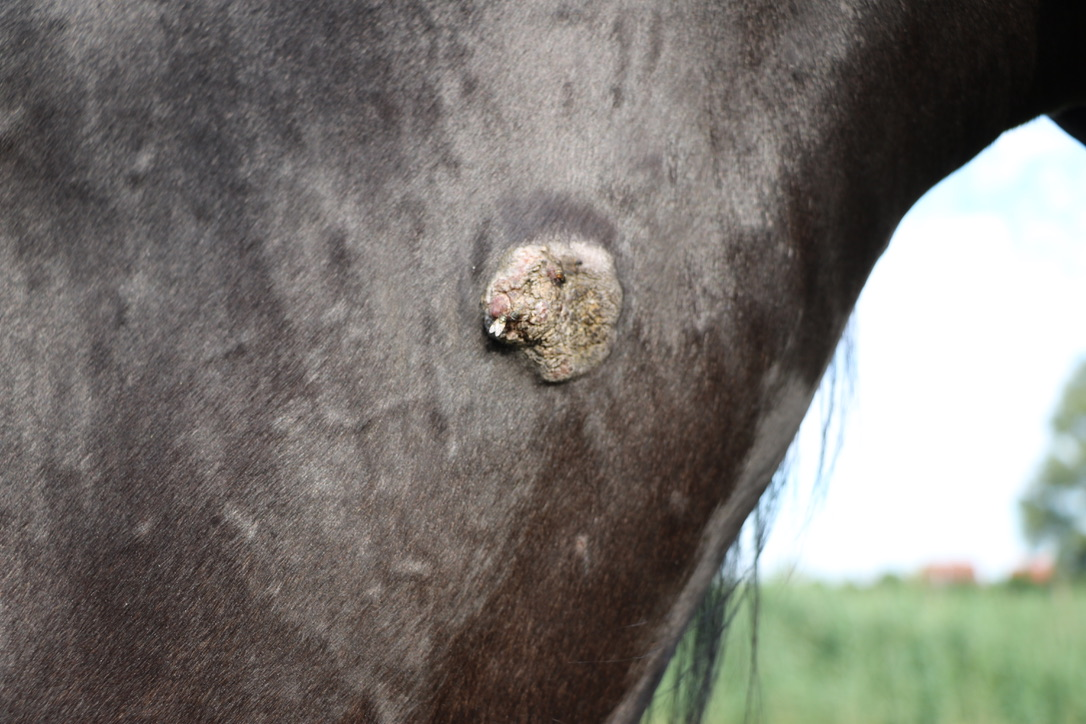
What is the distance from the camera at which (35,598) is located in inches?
23.0

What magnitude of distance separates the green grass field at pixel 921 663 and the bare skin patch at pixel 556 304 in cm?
408

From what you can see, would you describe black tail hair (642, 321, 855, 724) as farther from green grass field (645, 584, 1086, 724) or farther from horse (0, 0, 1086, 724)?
green grass field (645, 584, 1086, 724)

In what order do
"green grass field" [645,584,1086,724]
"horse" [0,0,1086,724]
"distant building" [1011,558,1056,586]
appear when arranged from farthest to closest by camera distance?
"distant building" [1011,558,1056,586] → "green grass field" [645,584,1086,724] → "horse" [0,0,1086,724]

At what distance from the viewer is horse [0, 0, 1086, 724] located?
1.94 ft

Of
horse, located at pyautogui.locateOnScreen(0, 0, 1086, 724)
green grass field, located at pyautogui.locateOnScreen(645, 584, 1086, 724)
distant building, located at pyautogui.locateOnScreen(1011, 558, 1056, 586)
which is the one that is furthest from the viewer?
distant building, located at pyautogui.locateOnScreen(1011, 558, 1056, 586)

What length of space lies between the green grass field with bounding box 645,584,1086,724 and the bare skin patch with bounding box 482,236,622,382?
408cm

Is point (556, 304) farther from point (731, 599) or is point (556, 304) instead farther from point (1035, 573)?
point (1035, 573)

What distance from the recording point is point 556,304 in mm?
633

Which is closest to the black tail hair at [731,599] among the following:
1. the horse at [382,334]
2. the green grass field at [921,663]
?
the horse at [382,334]

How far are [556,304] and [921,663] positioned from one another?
17.0 ft

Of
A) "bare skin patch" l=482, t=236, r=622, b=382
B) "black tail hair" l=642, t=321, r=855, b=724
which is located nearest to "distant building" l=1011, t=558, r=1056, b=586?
"black tail hair" l=642, t=321, r=855, b=724

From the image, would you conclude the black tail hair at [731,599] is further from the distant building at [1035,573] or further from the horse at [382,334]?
the distant building at [1035,573]

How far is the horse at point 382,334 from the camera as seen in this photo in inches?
23.3

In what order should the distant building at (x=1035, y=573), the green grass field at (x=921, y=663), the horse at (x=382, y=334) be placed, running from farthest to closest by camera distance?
the distant building at (x=1035, y=573)
the green grass field at (x=921, y=663)
the horse at (x=382, y=334)
